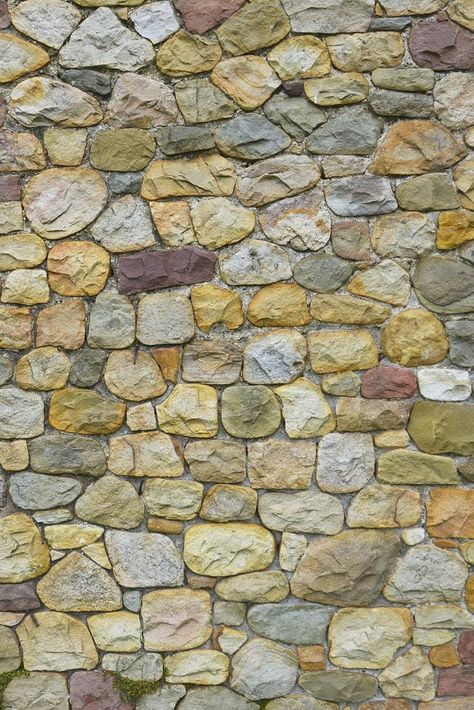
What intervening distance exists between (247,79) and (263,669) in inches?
79.4

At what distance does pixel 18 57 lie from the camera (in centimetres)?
231

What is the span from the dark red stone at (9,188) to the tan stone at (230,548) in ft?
4.30

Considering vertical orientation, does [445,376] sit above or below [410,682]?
above

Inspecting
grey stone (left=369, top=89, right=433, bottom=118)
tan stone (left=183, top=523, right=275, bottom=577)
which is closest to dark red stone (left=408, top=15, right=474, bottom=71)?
grey stone (left=369, top=89, right=433, bottom=118)

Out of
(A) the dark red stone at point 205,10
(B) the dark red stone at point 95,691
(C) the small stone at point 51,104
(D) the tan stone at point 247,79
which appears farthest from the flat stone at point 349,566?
(A) the dark red stone at point 205,10

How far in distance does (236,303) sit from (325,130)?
0.65 m

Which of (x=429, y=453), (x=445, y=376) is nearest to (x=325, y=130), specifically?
(x=445, y=376)

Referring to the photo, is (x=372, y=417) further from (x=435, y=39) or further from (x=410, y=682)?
(x=435, y=39)

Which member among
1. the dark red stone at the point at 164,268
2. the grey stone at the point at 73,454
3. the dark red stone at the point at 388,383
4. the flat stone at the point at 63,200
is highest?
the flat stone at the point at 63,200

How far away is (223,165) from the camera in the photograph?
234cm

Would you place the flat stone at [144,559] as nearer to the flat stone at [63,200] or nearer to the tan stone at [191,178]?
the flat stone at [63,200]

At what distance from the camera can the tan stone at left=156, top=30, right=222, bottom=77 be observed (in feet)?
7.60

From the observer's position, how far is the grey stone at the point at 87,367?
7.76 ft

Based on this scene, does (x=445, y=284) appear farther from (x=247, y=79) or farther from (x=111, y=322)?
(x=111, y=322)
